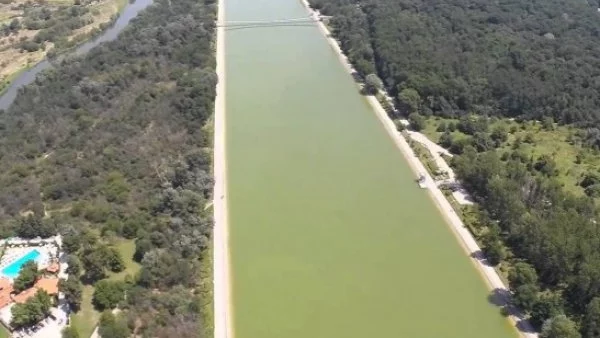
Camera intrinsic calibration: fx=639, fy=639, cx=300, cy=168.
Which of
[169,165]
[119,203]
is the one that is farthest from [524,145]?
[119,203]

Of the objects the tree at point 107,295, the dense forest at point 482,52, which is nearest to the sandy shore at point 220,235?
the tree at point 107,295

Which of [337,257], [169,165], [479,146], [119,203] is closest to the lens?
[337,257]

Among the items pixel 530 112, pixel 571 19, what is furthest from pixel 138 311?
pixel 571 19

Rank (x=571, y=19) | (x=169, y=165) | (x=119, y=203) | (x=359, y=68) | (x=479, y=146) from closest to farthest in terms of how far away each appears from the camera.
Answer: (x=119, y=203)
(x=169, y=165)
(x=479, y=146)
(x=359, y=68)
(x=571, y=19)

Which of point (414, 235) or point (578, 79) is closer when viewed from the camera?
point (414, 235)

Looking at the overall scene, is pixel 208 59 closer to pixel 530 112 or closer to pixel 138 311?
pixel 530 112

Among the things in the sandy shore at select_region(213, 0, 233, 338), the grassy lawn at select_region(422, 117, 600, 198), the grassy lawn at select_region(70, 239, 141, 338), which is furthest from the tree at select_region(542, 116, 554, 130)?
the grassy lawn at select_region(70, 239, 141, 338)
